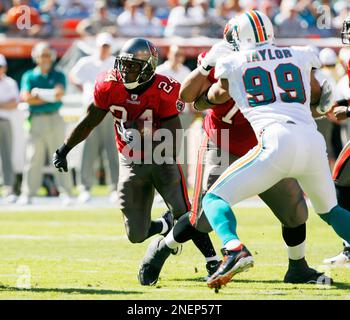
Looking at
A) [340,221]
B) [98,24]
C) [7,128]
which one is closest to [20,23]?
[98,24]

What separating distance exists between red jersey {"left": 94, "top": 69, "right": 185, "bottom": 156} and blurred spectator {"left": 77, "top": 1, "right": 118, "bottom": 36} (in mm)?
7947

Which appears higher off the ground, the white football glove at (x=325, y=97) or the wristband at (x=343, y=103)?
the wristband at (x=343, y=103)

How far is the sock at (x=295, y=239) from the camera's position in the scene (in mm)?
5656

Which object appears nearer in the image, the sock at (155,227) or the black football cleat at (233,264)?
the black football cleat at (233,264)

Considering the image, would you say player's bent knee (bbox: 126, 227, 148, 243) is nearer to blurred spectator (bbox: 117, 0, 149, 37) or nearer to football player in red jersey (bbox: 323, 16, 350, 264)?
football player in red jersey (bbox: 323, 16, 350, 264)

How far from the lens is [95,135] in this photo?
11234mm

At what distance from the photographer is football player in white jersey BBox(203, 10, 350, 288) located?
484 cm

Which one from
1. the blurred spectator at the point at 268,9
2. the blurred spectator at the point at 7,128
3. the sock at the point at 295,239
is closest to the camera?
the sock at the point at 295,239

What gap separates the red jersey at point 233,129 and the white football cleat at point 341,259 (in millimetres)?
1241

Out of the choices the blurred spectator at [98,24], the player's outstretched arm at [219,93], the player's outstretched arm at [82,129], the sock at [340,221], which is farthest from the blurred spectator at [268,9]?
the sock at [340,221]

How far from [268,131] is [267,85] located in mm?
258

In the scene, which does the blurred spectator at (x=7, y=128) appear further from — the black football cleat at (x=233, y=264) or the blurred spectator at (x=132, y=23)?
the black football cleat at (x=233, y=264)

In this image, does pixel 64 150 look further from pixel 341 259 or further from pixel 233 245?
pixel 341 259

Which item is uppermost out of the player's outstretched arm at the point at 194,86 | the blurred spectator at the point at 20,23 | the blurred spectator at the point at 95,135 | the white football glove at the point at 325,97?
the blurred spectator at the point at 20,23
